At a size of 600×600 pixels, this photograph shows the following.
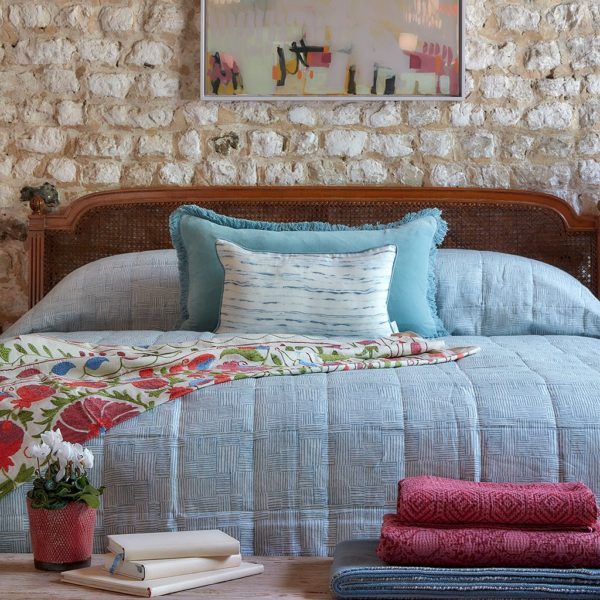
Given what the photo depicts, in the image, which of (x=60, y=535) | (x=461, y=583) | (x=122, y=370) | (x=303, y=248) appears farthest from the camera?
(x=303, y=248)

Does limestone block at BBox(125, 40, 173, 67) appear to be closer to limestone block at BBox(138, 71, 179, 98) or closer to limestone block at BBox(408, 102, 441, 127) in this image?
limestone block at BBox(138, 71, 179, 98)

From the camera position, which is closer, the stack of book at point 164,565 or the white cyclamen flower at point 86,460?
the stack of book at point 164,565

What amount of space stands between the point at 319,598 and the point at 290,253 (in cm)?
175

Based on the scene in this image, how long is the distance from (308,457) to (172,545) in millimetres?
401

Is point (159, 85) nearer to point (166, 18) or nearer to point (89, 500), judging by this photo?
point (166, 18)

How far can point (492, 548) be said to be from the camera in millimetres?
1636

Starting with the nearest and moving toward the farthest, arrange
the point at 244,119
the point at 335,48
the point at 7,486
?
the point at 7,486
the point at 335,48
the point at 244,119

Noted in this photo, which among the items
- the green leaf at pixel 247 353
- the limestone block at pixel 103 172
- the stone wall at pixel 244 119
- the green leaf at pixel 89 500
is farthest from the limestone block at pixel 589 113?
the green leaf at pixel 89 500

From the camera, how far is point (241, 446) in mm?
1994

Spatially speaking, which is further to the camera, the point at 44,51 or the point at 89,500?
the point at 44,51

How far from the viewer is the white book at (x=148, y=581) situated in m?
1.60

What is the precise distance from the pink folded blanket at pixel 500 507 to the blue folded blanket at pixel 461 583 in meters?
0.09

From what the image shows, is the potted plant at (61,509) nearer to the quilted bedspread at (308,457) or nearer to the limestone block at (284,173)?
the quilted bedspread at (308,457)

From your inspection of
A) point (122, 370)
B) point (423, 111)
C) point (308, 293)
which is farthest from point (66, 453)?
point (423, 111)
